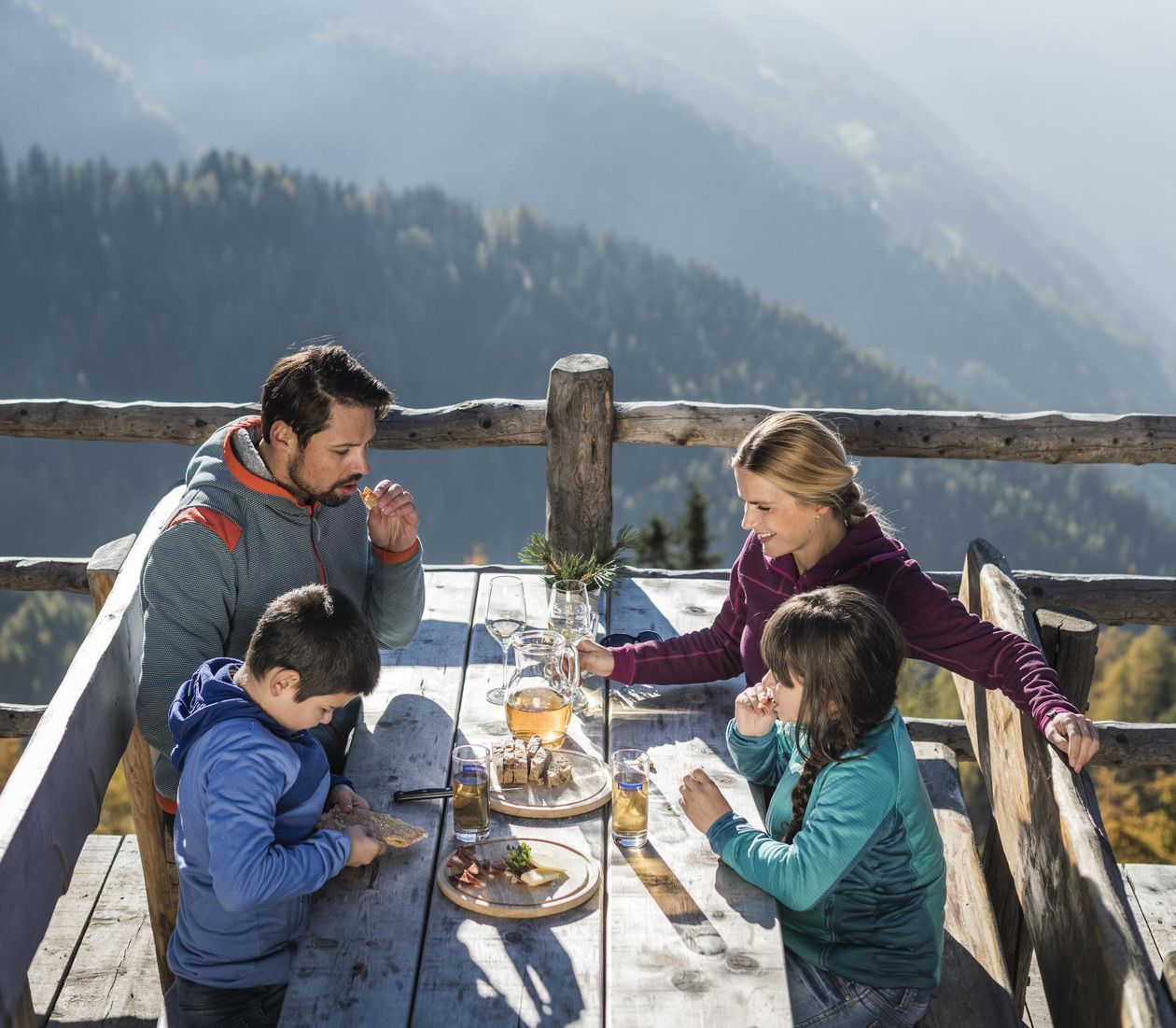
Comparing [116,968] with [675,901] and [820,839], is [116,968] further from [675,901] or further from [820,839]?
[820,839]

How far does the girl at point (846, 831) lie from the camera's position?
2043 mm

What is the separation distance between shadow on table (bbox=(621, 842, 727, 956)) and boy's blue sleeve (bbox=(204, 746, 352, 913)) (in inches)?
20.0

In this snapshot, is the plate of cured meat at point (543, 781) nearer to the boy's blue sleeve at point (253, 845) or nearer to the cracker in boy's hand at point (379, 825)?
the cracker in boy's hand at point (379, 825)

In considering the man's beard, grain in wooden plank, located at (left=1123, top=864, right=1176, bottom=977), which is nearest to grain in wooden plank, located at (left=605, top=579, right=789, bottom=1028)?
the man's beard

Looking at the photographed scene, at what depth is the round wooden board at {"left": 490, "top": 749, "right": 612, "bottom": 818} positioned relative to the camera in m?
2.19

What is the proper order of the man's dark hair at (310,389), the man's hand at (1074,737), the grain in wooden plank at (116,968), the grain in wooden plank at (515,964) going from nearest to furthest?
the grain in wooden plank at (515,964), the man's hand at (1074,737), the man's dark hair at (310,389), the grain in wooden plank at (116,968)

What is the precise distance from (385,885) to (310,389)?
3.76 ft

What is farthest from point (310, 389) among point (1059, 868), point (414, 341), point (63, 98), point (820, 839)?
point (63, 98)

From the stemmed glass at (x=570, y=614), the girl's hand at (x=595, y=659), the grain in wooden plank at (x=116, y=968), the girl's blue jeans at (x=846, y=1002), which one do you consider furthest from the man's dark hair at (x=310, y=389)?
the grain in wooden plank at (x=116, y=968)

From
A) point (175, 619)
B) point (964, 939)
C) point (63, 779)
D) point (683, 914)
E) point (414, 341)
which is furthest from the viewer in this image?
point (414, 341)

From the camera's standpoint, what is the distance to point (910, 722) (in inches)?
161

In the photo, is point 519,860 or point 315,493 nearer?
point 519,860

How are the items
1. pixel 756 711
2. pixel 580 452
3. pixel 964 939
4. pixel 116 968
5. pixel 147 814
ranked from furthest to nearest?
1. pixel 580 452
2. pixel 116 968
3. pixel 147 814
4. pixel 964 939
5. pixel 756 711

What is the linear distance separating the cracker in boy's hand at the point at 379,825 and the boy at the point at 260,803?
0.11 ft
